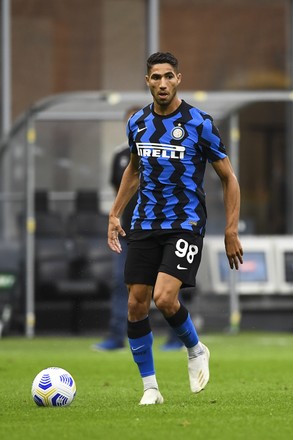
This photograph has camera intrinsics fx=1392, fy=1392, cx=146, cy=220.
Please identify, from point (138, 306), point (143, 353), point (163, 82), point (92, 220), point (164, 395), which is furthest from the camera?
point (92, 220)

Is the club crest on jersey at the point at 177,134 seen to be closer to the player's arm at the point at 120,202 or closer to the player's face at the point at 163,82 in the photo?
the player's face at the point at 163,82

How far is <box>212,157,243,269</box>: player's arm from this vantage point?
878 cm

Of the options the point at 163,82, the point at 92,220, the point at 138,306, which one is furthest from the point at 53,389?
the point at 92,220

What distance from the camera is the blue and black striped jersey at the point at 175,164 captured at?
8.84 m

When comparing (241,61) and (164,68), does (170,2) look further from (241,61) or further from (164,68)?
(164,68)

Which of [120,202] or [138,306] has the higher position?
[120,202]

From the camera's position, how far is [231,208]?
8.87m

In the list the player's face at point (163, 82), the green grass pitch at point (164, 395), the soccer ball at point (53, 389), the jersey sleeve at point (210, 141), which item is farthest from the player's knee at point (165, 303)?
the player's face at point (163, 82)

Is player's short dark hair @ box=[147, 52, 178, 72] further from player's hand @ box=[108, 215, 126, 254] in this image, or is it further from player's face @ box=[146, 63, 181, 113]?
player's hand @ box=[108, 215, 126, 254]

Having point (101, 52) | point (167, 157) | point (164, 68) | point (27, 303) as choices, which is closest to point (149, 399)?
point (167, 157)

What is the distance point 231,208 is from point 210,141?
45cm

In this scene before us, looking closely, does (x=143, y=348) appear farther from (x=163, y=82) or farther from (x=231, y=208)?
(x=163, y=82)

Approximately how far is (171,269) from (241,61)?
12955 mm

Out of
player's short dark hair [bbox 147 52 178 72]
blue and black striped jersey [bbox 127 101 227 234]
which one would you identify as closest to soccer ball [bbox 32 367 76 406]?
blue and black striped jersey [bbox 127 101 227 234]
